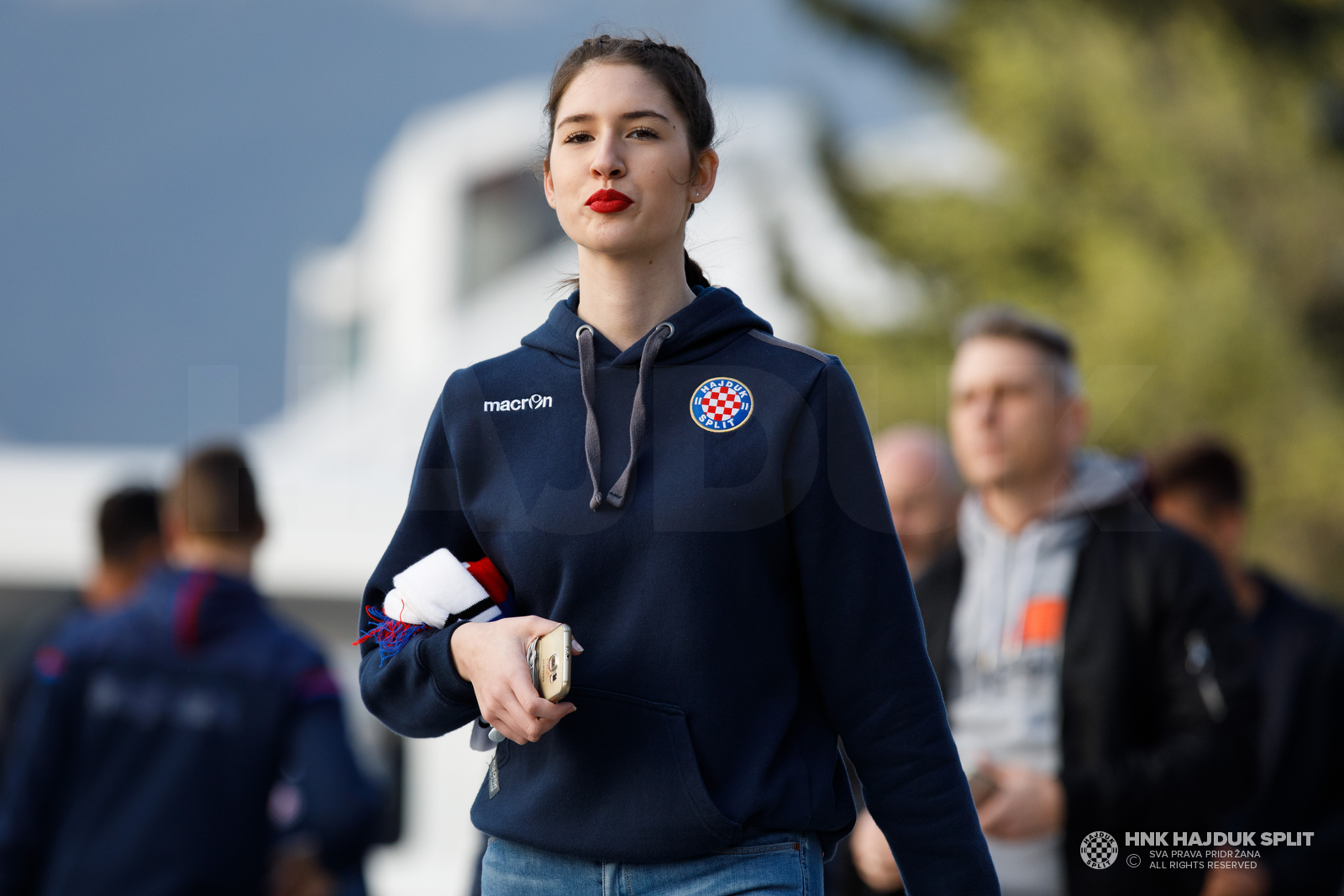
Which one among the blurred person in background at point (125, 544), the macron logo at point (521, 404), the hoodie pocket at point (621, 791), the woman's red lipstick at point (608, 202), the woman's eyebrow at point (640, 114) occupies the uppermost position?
the woman's eyebrow at point (640, 114)

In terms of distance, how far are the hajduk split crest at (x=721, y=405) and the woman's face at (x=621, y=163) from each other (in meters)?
0.20

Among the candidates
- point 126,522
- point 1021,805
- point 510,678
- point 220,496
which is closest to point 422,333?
point 126,522

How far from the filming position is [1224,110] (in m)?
11.3

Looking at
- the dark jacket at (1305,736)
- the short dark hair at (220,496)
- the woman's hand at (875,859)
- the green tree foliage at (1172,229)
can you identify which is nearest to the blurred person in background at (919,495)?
the woman's hand at (875,859)

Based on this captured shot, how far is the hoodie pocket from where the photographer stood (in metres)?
1.71

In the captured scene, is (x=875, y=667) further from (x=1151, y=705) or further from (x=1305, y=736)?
(x=1305, y=736)

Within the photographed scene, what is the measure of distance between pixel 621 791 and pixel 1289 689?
3.35 m

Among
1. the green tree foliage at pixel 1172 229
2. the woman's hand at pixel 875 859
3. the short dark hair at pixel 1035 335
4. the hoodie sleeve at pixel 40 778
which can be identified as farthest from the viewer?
the green tree foliage at pixel 1172 229

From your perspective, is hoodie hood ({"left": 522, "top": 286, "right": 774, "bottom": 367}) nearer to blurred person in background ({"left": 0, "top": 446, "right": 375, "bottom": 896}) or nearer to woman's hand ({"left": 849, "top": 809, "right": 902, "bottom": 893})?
woman's hand ({"left": 849, "top": 809, "right": 902, "bottom": 893})

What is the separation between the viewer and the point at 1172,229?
1139 centimetres

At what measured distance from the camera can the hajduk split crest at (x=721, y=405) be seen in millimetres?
1765

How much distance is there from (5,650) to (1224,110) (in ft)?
33.9

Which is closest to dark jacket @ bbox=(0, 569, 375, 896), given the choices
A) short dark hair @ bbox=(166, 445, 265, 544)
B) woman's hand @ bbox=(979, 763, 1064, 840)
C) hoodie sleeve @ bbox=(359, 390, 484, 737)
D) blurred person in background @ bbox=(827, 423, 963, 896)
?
short dark hair @ bbox=(166, 445, 265, 544)

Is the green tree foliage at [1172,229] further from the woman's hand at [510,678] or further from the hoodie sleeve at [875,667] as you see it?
the woman's hand at [510,678]
